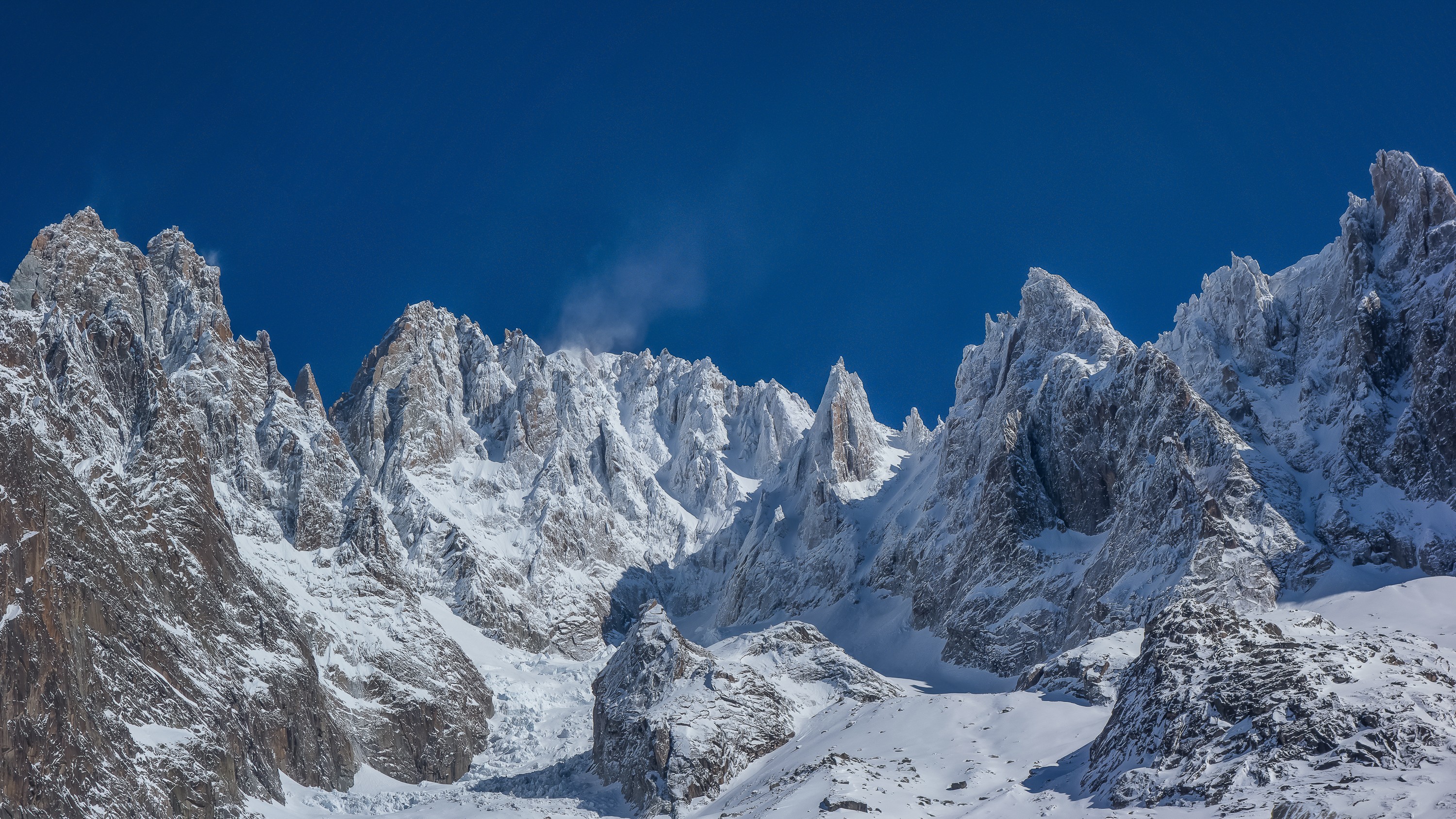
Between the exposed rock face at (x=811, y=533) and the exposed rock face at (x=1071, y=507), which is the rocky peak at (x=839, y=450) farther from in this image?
the exposed rock face at (x=1071, y=507)

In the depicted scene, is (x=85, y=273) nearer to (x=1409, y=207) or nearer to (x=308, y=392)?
(x=308, y=392)

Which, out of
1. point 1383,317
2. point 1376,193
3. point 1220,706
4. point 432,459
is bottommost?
point 1220,706

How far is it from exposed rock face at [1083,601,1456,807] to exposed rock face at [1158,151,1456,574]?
42229mm

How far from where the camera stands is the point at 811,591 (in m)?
165

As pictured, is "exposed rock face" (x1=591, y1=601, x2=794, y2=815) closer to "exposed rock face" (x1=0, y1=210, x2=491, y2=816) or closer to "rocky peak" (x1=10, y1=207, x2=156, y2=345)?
"exposed rock face" (x1=0, y1=210, x2=491, y2=816)

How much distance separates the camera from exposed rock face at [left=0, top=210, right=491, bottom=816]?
7256cm

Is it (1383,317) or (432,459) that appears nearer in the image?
(1383,317)

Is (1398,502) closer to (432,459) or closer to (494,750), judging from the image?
(494,750)

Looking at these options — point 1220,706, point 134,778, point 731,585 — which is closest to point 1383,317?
point 1220,706

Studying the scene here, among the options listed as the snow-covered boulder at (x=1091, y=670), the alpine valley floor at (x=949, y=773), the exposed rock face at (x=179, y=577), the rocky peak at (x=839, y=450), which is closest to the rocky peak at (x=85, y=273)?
the exposed rock face at (x=179, y=577)

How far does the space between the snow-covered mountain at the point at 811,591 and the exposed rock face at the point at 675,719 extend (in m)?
0.42

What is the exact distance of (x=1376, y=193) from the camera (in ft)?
→ 393

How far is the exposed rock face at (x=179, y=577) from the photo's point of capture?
72562 mm

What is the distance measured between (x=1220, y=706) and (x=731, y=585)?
429 ft
